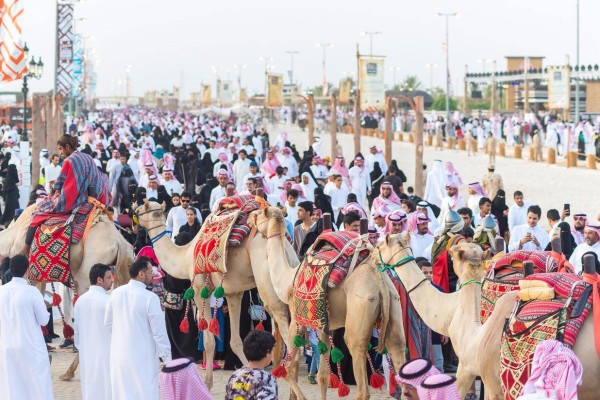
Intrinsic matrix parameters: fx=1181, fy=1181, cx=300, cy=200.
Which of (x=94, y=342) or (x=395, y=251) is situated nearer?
(x=395, y=251)

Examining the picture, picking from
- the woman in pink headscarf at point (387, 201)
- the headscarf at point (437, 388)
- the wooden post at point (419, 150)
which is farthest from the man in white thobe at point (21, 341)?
the wooden post at point (419, 150)

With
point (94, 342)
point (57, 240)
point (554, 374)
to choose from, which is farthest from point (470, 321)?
point (57, 240)

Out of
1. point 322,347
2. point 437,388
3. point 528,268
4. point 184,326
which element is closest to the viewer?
point 437,388

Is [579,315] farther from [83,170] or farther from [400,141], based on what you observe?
[400,141]

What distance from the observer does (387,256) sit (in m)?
8.98

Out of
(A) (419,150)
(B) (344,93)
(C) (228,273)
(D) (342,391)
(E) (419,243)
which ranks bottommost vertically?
(D) (342,391)

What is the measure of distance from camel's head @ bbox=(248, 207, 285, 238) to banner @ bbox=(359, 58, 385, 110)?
2273 centimetres

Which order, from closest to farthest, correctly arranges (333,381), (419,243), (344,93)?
(333,381) → (419,243) → (344,93)

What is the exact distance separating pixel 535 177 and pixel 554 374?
29976 mm

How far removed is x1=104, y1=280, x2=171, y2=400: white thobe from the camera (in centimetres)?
855

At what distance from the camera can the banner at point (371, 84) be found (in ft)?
109

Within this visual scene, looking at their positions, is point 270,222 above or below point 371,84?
below

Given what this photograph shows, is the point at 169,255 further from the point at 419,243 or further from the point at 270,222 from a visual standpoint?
the point at 419,243

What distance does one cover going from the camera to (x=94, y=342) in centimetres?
915
